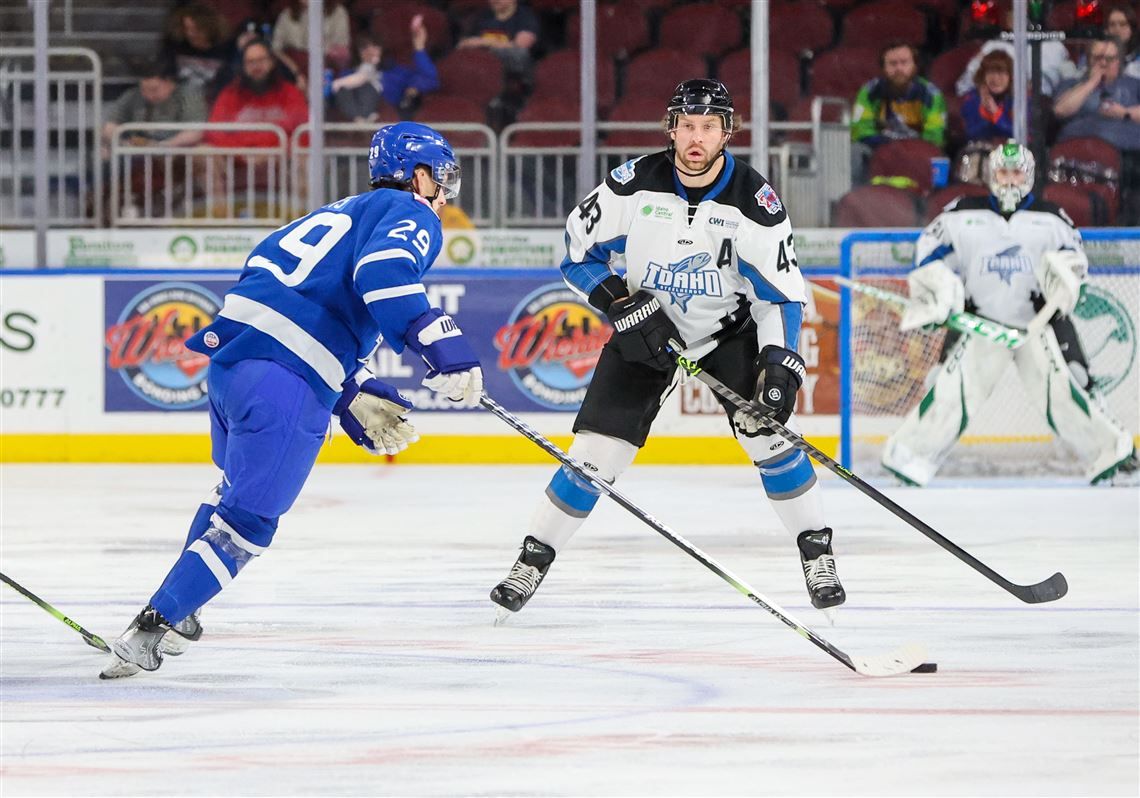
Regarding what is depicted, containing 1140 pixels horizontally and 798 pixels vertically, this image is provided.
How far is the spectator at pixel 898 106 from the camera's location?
→ 8492 millimetres

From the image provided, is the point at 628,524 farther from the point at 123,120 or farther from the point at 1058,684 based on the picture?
the point at 123,120

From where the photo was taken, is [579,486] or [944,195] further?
[944,195]

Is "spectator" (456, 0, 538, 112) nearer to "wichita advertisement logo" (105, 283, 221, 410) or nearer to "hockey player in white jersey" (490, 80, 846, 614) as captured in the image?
"wichita advertisement logo" (105, 283, 221, 410)

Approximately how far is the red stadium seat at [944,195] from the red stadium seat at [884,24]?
758mm

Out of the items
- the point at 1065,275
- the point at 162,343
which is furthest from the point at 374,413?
the point at 162,343

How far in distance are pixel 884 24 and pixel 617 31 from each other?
124 cm

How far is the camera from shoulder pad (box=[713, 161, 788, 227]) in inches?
163

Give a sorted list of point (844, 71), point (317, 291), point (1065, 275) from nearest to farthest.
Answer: point (317, 291), point (1065, 275), point (844, 71)

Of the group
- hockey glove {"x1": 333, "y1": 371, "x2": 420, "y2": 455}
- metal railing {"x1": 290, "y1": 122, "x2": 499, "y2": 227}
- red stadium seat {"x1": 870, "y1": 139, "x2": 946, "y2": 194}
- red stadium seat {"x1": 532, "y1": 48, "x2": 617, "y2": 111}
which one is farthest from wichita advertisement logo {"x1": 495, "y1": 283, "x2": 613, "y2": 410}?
hockey glove {"x1": 333, "y1": 371, "x2": 420, "y2": 455}

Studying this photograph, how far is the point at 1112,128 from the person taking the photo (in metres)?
8.28

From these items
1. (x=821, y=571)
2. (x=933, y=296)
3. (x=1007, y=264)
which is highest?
(x=1007, y=264)

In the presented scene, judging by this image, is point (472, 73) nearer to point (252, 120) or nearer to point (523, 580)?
point (252, 120)

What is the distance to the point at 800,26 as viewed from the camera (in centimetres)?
888

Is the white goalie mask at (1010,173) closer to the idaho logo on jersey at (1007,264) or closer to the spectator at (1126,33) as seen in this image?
the idaho logo on jersey at (1007,264)
